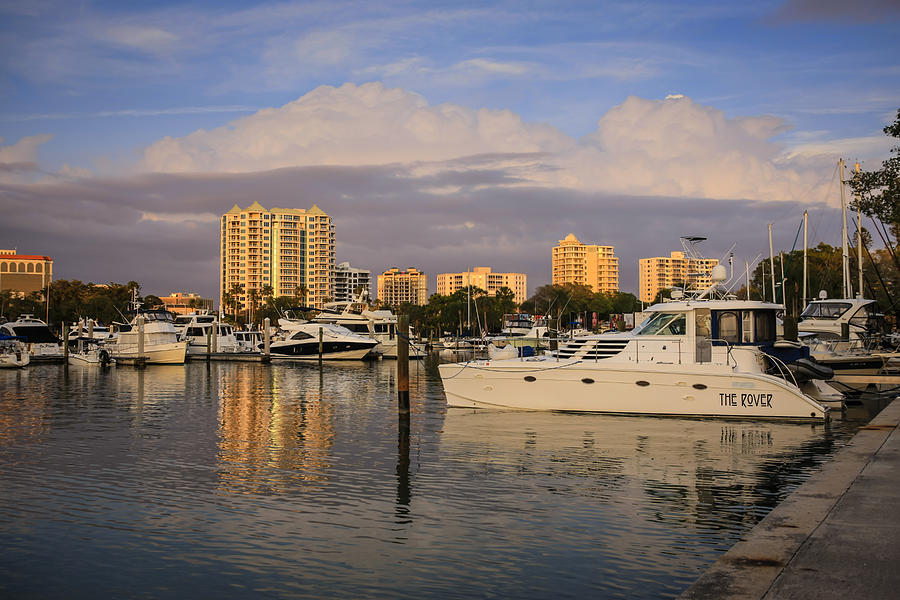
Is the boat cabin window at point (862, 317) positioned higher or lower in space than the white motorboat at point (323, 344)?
higher

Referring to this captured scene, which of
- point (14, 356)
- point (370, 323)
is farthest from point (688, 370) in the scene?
point (370, 323)

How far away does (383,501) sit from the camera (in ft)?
41.1

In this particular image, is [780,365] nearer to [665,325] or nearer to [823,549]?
[665,325]

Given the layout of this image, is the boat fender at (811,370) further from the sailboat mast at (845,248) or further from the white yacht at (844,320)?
the sailboat mast at (845,248)

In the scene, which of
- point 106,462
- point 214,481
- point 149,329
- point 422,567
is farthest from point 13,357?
point 422,567

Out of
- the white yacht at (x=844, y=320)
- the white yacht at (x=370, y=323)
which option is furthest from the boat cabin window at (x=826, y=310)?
the white yacht at (x=370, y=323)

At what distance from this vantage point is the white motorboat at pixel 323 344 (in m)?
58.1

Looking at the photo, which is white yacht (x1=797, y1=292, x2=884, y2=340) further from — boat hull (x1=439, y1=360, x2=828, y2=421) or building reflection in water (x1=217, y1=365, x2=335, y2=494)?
building reflection in water (x1=217, y1=365, x2=335, y2=494)

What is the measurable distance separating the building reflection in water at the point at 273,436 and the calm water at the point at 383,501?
4.0 inches

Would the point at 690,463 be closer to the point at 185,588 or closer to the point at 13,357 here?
the point at 185,588

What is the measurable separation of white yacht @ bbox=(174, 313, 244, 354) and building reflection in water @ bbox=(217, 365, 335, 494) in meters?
26.7

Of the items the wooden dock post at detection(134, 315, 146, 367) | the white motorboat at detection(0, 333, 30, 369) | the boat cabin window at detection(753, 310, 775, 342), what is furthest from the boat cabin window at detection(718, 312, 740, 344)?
the white motorboat at detection(0, 333, 30, 369)

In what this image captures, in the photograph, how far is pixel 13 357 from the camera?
50469 millimetres

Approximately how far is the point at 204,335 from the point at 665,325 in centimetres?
4990
